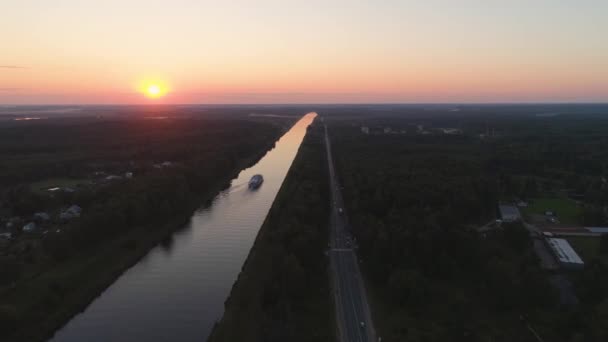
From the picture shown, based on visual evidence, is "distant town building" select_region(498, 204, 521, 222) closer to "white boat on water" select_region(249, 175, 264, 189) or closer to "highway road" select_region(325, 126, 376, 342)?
"highway road" select_region(325, 126, 376, 342)

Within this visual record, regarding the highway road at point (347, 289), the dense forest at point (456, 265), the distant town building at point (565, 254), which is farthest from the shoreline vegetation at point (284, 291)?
the distant town building at point (565, 254)

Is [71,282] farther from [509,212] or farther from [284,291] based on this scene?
[509,212]

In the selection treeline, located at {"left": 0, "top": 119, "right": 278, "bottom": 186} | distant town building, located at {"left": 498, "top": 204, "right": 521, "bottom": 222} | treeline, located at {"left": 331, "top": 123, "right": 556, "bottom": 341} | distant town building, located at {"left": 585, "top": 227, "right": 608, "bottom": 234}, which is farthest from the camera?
treeline, located at {"left": 0, "top": 119, "right": 278, "bottom": 186}

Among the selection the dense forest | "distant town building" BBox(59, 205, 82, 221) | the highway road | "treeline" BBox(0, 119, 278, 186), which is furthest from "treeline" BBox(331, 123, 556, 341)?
"treeline" BBox(0, 119, 278, 186)

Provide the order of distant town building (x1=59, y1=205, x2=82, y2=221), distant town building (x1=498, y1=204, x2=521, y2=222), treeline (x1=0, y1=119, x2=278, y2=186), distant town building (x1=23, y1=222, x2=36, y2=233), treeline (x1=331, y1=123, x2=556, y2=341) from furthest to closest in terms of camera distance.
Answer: treeline (x1=0, y1=119, x2=278, y2=186), distant town building (x1=498, y1=204, x2=521, y2=222), distant town building (x1=59, y1=205, x2=82, y2=221), distant town building (x1=23, y1=222, x2=36, y2=233), treeline (x1=331, y1=123, x2=556, y2=341)

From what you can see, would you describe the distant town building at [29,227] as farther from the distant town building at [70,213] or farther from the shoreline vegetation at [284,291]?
the shoreline vegetation at [284,291]

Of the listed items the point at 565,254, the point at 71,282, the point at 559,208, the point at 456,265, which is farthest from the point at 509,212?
the point at 71,282
